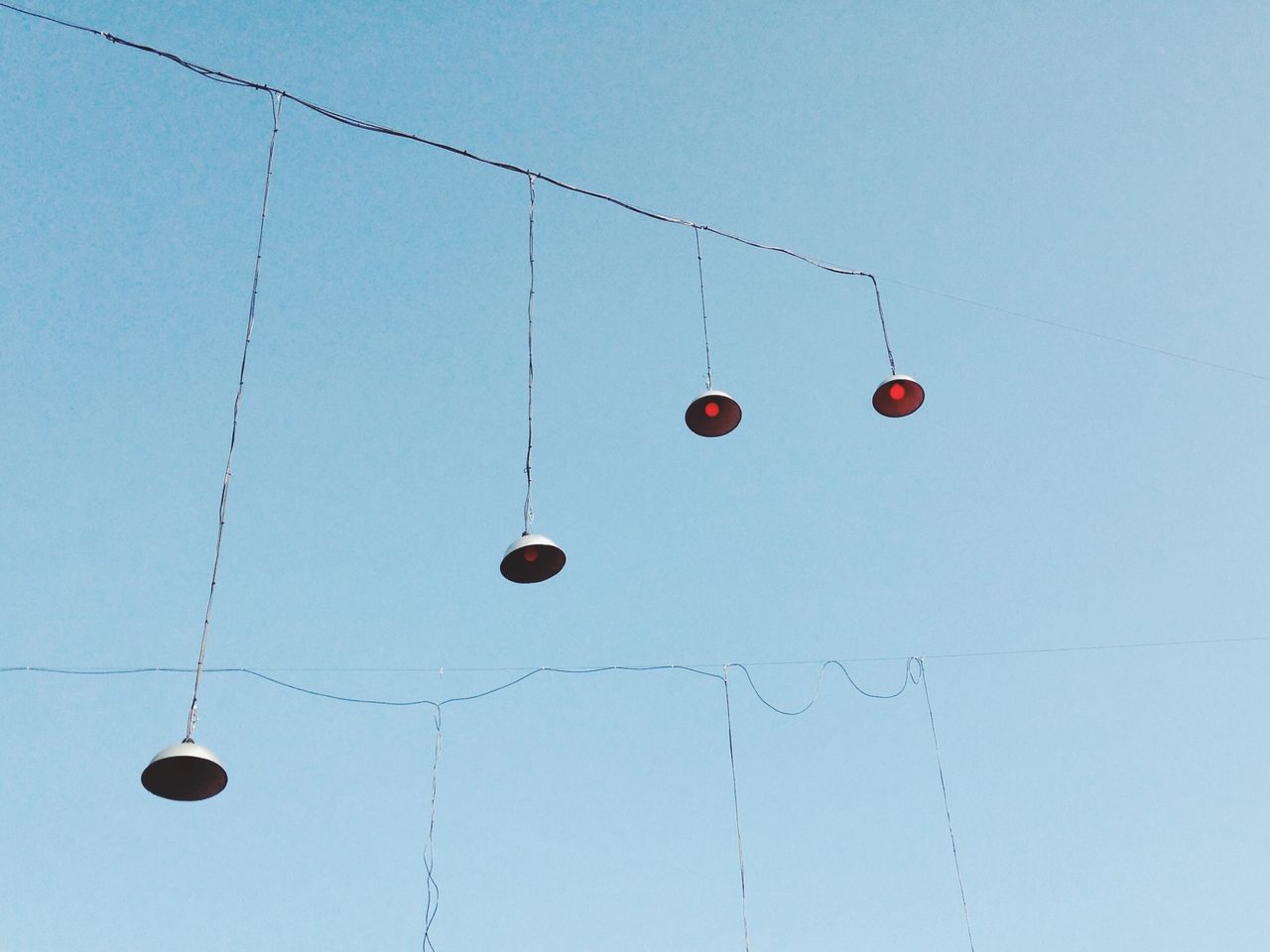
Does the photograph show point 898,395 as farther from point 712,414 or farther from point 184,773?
point 184,773

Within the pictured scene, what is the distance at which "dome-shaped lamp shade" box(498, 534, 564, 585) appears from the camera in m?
6.11

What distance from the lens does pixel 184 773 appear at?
5.29 meters

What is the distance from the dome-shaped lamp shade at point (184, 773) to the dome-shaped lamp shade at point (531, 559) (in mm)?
1736

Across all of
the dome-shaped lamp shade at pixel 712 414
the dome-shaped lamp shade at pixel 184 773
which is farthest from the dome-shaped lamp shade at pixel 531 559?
the dome-shaped lamp shade at pixel 184 773

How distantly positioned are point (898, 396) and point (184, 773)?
4737mm

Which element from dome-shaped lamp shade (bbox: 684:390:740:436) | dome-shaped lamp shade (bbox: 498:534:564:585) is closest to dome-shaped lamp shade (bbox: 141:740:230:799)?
dome-shaped lamp shade (bbox: 498:534:564:585)

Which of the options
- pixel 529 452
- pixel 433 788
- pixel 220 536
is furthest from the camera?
pixel 433 788

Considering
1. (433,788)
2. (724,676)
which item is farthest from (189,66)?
(724,676)

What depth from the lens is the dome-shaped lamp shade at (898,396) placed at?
289 inches

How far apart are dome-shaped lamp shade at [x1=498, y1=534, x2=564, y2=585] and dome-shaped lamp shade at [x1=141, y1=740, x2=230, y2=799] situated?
68.4 inches

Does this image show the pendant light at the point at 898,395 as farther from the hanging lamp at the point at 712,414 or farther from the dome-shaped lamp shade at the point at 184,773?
the dome-shaped lamp shade at the point at 184,773

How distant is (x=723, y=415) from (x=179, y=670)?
19.6 feet

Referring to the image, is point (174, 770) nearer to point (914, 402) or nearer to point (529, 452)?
point (529, 452)

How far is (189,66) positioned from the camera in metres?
5.99
